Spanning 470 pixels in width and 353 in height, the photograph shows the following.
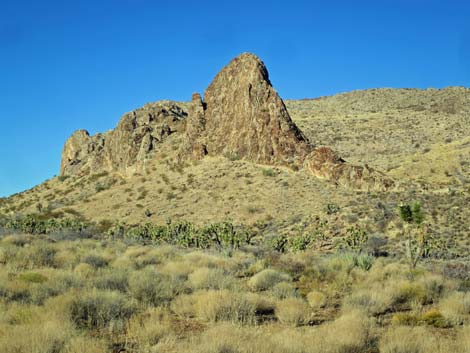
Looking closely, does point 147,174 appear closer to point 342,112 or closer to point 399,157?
point 399,157

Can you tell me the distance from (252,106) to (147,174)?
15.3 m

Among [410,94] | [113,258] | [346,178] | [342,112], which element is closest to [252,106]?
[346,178]

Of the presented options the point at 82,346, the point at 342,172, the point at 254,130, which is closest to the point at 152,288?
the point at 82,346

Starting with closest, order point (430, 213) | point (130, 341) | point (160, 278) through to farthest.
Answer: point (130, 341) < point (160, 278) < point (430, 213)

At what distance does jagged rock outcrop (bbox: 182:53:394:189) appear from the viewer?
45.7 m

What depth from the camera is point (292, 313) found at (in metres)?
10.5

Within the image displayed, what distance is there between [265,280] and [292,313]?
3970 mm

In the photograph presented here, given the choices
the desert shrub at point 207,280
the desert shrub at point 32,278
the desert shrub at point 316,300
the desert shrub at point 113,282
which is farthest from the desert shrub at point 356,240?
the desert shrub at point 32,278

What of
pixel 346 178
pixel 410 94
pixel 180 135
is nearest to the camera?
pixel 346 178

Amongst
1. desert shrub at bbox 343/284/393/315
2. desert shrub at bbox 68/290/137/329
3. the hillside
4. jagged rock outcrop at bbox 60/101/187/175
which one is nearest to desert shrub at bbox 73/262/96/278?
desert shrub at bbox 68/290/137/329

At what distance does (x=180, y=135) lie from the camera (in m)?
64.8

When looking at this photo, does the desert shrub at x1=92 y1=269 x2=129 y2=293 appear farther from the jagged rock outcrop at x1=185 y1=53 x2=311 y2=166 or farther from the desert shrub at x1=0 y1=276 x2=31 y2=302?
the jagged rock outcrop at x1=185 y1=53 x2=311 y2=166

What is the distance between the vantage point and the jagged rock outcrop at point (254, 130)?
150ft

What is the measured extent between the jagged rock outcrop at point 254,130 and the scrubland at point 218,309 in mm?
28284
